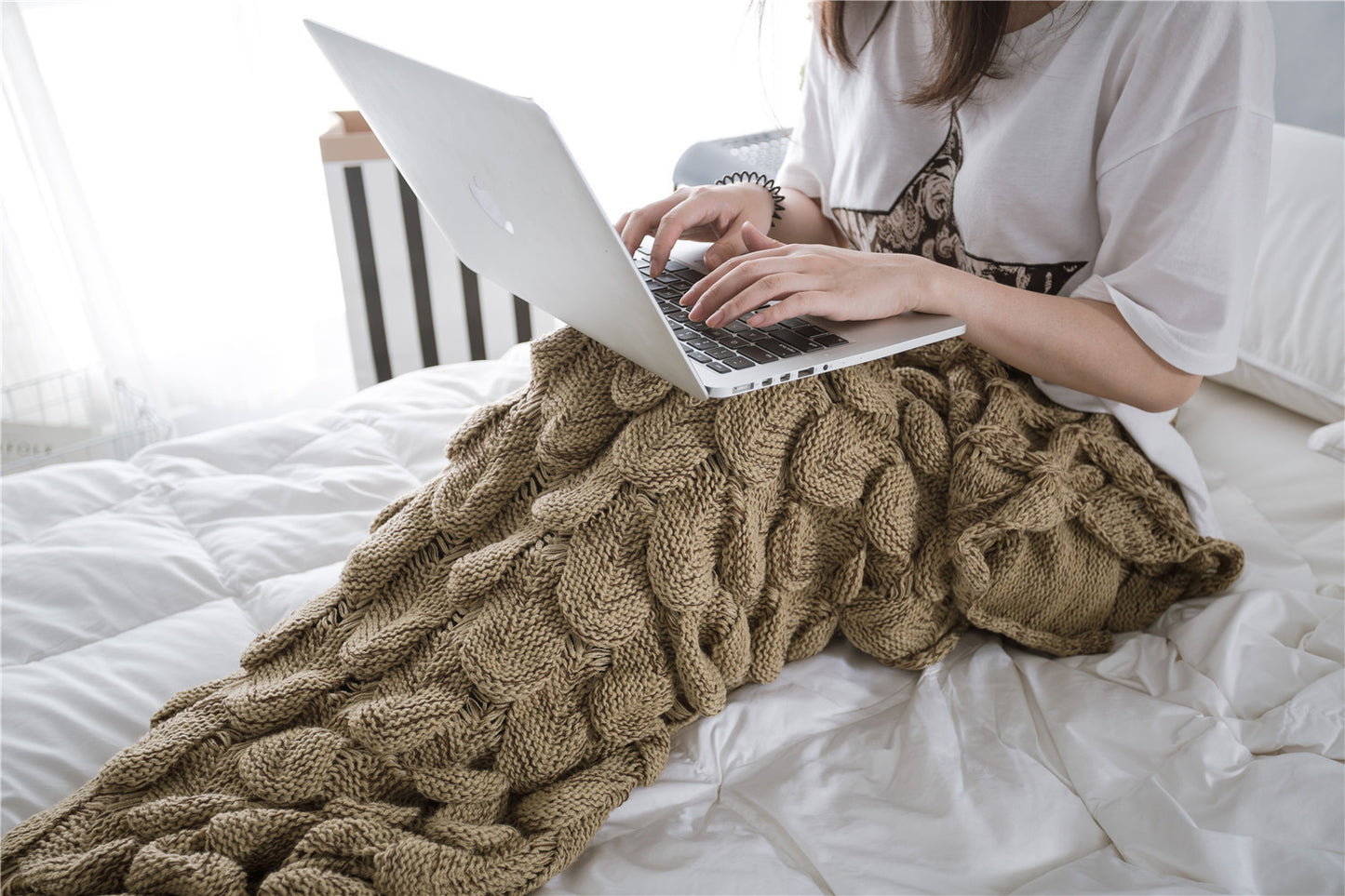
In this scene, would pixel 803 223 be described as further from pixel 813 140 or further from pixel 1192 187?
pixel 1192 187

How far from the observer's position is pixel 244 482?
1.02 meters

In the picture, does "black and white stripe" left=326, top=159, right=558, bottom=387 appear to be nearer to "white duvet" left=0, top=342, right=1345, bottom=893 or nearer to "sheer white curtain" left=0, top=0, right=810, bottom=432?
"sheer white curtain" left=0, top=0, right=810, bottom=432

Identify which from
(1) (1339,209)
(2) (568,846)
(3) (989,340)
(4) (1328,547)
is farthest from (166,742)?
(1) (1339,209)

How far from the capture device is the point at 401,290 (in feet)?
5.57

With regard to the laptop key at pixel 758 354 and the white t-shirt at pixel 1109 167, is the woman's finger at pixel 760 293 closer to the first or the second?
the laptop key at pixel 758 354

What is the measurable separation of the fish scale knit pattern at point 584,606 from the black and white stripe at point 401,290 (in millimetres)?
1026

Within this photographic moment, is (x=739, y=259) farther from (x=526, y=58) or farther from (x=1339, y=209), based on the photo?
(x=526, y=58)

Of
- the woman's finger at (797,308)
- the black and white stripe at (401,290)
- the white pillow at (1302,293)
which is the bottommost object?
the black and white stripe at (401,290)

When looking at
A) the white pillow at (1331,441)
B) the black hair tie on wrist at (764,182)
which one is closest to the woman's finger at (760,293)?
the black hair tie on wrist at (764,182)

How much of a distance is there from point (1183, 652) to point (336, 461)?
2.89 ft

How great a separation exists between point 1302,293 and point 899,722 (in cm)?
79

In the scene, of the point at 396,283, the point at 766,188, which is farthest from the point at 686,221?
the point at 396,283

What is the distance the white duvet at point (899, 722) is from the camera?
582 millimetres

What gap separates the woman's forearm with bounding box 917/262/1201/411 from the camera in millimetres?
724
